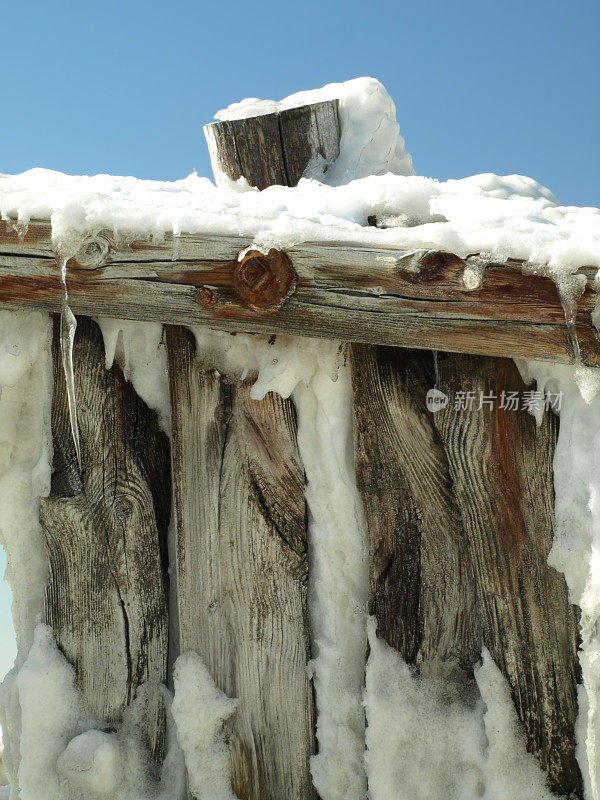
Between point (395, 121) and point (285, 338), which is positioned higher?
point (395, 121)

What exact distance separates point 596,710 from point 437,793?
534 millimetres

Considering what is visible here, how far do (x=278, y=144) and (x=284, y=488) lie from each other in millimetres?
1324

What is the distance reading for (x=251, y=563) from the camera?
90.4 inches

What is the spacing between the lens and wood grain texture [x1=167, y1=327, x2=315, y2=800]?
7.47 feet

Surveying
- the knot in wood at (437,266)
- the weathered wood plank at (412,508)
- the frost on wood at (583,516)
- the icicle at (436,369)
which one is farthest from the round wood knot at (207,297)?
the frost on wood at (583,516)

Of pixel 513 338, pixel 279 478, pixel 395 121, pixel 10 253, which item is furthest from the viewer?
pixel 395 121

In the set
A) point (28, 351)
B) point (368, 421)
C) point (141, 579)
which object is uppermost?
point (28, 351)

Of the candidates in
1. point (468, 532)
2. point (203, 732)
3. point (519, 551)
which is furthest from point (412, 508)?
point (203, 732)

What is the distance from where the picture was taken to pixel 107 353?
2.33m

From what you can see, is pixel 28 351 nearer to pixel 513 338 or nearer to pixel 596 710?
pixel 513 338

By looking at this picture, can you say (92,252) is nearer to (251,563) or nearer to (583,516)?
(251,563)

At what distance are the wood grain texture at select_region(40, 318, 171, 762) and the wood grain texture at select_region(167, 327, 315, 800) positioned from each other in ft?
0.61

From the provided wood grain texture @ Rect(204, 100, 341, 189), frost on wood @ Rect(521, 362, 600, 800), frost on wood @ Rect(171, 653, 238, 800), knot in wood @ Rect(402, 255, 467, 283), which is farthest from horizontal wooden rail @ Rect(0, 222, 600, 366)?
frost on wood @ Rect(171, 653, 238, 800)

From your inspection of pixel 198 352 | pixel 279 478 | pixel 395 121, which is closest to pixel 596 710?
pixel 279 478
